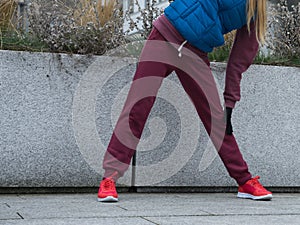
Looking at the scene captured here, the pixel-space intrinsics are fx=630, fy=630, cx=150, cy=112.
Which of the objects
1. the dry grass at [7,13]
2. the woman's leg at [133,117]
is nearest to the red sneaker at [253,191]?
the woman's leg at [133,117]

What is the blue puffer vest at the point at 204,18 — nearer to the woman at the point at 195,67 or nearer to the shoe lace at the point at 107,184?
the woman at the point at 195,67

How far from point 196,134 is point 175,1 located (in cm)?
109

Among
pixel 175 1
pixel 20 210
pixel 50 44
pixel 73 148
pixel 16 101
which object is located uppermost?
pixel 175 1

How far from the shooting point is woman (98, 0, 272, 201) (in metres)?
3.83

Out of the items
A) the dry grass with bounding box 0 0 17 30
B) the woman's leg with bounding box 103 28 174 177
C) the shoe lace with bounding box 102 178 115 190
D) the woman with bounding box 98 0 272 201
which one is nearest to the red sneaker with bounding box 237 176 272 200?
the woman with bounding box 98 0 272 201

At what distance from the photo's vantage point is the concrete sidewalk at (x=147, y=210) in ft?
10.1

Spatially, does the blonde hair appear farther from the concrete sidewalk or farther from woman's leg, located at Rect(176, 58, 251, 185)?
the concrete sidewalk

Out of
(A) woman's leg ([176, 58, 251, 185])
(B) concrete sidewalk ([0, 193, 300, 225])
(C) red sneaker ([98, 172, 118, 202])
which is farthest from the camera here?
(A) woman's leg ([176, 58, 251, 185])

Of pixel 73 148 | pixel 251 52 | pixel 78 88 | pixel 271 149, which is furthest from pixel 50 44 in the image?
pixel 271 149

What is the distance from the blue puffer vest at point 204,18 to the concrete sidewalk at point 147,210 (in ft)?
3.31

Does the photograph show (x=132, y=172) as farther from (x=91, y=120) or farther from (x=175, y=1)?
(x=175, y=1)

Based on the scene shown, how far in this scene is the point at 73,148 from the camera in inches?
168

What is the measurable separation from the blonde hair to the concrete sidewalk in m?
1.08

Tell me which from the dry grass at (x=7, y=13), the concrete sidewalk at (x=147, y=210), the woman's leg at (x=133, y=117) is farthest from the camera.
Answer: the dry grass at (x=7, y=13)
